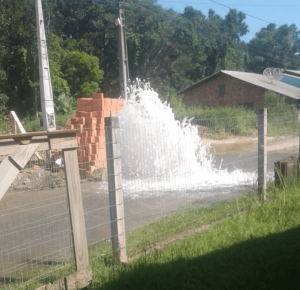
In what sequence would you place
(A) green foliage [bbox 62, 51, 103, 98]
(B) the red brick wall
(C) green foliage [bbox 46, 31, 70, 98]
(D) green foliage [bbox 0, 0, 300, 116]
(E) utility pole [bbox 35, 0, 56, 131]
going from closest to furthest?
1. (E) utility pole [bbox 35, 0, 56, 131]
2. (C) green foliage [bbox 46, 31, 70, 98]
3. (D) green foliage [bbox 0, 0, 300, 116]
4. (B) the red brick wall
5. (A) green foliage [bbox 62, 51, 103, 98]

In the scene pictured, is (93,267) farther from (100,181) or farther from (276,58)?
(276,58)

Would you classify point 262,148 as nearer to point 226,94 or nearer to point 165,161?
point 165,161

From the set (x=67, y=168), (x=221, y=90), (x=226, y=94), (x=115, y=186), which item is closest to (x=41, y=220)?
(x=67, y=168)

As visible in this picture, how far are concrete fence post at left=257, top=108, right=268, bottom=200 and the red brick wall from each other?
27.2 metres

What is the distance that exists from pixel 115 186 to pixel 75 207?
1.63 feet

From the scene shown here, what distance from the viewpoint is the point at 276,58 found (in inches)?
2995

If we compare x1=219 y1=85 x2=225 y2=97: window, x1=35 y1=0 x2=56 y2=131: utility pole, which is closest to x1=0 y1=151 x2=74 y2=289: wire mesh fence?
x1=35 y1=0 x2=56 y2=131: utility pole

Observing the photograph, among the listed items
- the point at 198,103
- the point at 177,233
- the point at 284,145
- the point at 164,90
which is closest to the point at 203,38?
the point at 164,90

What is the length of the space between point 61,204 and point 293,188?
425 cm

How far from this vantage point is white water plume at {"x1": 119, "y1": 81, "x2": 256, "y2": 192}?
190 inches

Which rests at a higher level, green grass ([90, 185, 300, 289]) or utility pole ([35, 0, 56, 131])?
utility pole ([35, 0, 56, 131])

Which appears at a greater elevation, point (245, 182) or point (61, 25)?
point (61, 25)

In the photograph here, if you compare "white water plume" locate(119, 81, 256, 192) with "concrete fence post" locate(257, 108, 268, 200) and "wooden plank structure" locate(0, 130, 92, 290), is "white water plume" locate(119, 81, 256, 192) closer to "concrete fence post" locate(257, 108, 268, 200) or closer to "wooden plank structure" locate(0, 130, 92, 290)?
"concrete fence post" locate(257, 108, 268, 200)

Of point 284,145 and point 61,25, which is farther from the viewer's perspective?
point 61,25
